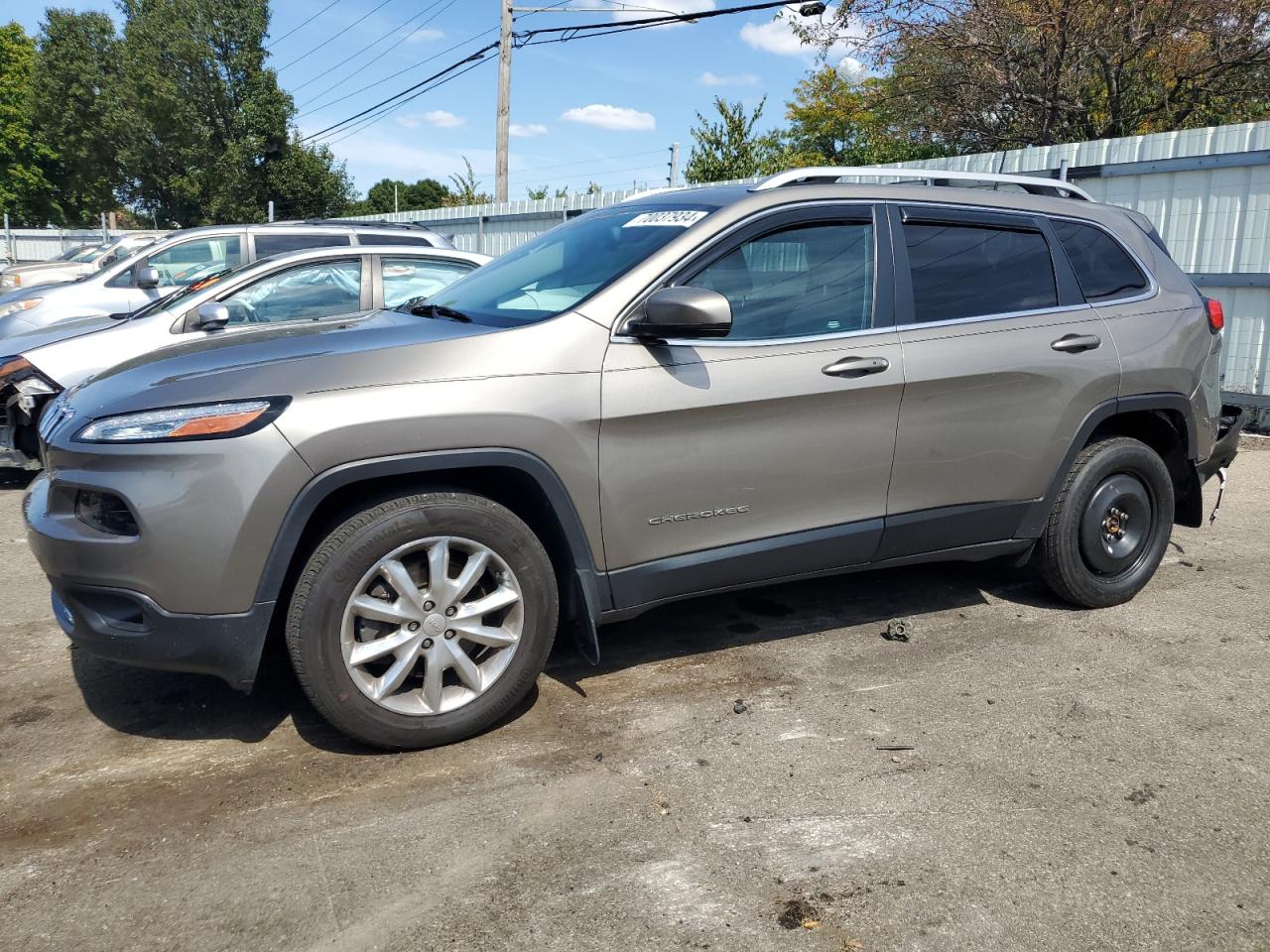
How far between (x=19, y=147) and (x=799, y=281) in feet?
230

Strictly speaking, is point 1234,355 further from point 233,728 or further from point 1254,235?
point 233,728

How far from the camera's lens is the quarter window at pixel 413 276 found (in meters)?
7.36

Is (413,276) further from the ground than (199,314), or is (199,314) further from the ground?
(413,276)

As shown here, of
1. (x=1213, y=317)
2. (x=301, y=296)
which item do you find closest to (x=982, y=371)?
(x=1213, y=317)

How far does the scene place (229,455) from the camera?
2912 millimetres

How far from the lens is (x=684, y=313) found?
3285 mm

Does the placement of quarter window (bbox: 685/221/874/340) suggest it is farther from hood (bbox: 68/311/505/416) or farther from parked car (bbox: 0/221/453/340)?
parked car (bbox: 0/221/453/340)

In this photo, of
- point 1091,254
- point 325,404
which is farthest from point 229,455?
point 1091,254

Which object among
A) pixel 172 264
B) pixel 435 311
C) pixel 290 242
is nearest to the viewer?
pixel 435 311

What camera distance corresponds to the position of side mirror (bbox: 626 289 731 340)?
3.29m

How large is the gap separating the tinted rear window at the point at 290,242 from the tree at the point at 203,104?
46316 mm

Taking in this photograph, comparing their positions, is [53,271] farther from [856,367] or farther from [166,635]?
[856,367]

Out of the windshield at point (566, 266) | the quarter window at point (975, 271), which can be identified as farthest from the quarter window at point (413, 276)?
the quarter window at point (975, 271)

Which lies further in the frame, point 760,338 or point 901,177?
point 901,177
